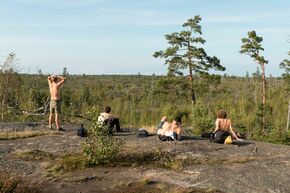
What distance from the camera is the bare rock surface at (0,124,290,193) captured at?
407 inches

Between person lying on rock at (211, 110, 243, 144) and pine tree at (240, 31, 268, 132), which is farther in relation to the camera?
pine tree at (240, 31, 268, 132)

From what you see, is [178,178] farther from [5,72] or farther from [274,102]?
[274,102]

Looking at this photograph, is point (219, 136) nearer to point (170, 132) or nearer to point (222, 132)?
point (222, 132)

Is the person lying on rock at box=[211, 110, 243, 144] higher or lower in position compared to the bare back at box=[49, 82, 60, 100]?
lower

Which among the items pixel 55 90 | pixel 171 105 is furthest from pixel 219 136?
pixel 171 105

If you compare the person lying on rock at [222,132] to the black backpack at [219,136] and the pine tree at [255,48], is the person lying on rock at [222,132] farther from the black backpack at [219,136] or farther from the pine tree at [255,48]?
the pine tree at [255,48]

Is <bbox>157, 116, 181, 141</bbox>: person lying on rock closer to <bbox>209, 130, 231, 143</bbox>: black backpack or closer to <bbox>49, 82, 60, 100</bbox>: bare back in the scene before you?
<bbox>209, 130, 231, 143</bbox>: black backpack

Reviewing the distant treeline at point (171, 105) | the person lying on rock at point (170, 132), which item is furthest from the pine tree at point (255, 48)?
the person lying on rock at point (170, 132)

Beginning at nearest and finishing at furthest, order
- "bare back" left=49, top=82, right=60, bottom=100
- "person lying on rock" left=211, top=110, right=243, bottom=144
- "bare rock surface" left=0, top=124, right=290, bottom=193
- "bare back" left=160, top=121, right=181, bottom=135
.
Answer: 1. "bare rock surface" left=0, top=124, right=290, bottom=193
2. "person lying on rock" left=211, top=110, right=243, bottom=144
3. "bare back" left=160, top=121, right=181, bottom=135
4. "bare back" left=49, top=82, right=60, bottom=100

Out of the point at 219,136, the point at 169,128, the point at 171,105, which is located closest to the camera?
the point at 219,136

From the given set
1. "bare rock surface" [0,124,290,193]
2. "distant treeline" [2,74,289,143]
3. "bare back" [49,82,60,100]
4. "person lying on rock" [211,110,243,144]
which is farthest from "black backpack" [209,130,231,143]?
"bare back" [49,82,60,100]

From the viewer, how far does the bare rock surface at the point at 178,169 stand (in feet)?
33.9

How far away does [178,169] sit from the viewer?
11.5 metres

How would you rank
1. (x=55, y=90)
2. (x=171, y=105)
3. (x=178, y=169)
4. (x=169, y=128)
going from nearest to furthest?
1. (x=178, y=169)
2. (x=169, y=128)
3. (x=55, y=90)
4. (x=171, y=105)
